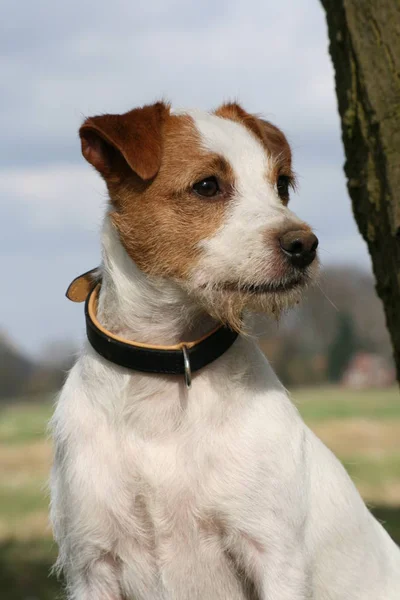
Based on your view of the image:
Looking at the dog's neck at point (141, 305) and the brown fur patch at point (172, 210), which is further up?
the brown fur patch at point (172, 210)

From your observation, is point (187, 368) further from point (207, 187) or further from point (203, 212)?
point (207, 187)

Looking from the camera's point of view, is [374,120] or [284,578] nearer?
[284,578]

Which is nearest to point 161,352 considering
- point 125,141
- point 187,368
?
point 187,368

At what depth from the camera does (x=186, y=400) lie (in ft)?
12.6

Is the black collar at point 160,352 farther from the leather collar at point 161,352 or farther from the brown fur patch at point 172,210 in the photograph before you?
the brown fur patch at point 172,210

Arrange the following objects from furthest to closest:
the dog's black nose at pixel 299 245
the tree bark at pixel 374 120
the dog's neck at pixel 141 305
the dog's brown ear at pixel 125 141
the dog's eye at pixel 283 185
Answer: the tree bark at pixel 374 120
the dog's eye at pixel 283 185
the dog's neck at pixel 141 305
the dog's brown ear at pixel 125 141
the dog's black nose at pixel 299 245

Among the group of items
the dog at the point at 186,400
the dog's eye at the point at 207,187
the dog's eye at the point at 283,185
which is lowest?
the dog at the point at 186,400

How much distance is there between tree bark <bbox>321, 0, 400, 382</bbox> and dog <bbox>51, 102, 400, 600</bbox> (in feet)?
3.88

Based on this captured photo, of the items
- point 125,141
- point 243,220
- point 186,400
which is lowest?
point 186,400

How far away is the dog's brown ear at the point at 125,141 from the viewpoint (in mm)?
3803

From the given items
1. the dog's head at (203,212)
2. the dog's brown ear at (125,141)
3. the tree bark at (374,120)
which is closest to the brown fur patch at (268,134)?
the dog's head at (203,212)

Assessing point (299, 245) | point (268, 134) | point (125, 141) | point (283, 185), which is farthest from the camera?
point (268, 134)

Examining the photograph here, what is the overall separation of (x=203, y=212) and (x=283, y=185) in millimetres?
607

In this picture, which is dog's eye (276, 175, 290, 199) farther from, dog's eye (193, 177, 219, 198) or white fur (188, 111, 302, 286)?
dog's eye (193, 177, 219, 198)
